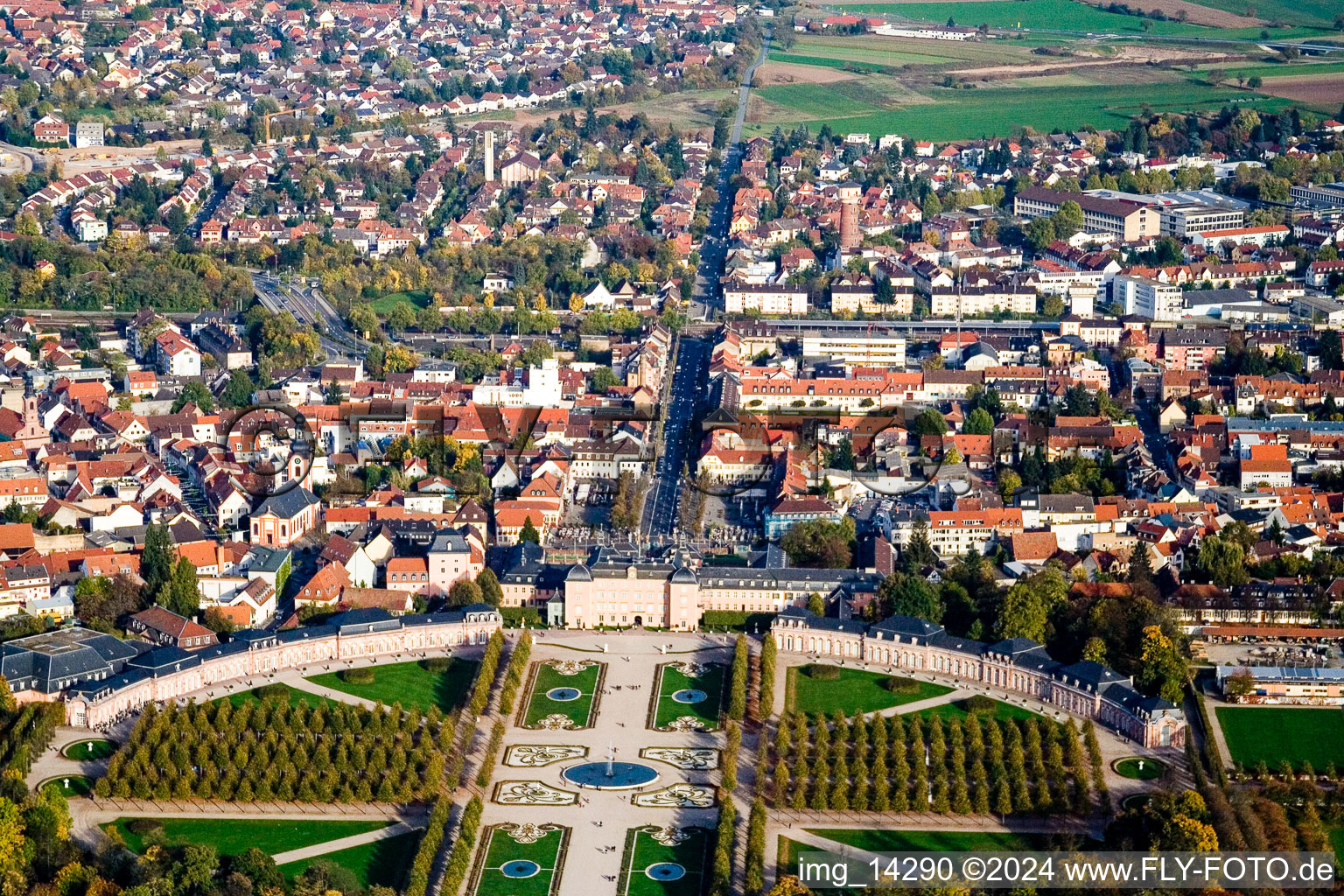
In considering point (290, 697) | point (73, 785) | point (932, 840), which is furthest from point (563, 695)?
point (73, 785)

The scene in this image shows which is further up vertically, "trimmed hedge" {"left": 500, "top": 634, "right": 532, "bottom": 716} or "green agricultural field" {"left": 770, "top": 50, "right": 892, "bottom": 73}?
"trimmed hedge" {"left": 500, "top": 634, "right": 532, "bottom": 716}

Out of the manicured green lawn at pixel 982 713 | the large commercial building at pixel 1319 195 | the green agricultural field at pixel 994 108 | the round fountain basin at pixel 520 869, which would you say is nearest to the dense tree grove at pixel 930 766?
the manicured green lawn at pixel 982 713

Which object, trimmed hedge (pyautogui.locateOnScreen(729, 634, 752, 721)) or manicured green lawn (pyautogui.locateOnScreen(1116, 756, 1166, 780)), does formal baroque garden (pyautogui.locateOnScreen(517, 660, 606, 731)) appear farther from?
manicured green lawn (pyautogui.locateOnScreen(1116, 756, 1166, 780))

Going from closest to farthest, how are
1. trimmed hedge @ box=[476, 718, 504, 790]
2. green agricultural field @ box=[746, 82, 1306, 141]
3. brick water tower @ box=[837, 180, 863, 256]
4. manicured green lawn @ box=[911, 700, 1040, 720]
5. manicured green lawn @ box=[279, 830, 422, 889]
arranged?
1. manicured green lawn @ box=[279, 830, 422, 889]
2. trimmed hedge @ box=[476, 718, 504, 790]
3. manicured green lawn @ box=[911, 700, 1040, 720]
4. brick water tower @ box=[837, 180, 863, 256]
5. green agricultural field @ box=[746, 82, 1306, 141]

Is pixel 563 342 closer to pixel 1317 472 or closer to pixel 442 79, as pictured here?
pixel 1317 472

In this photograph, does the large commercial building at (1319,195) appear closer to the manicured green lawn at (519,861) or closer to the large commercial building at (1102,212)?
the large commercial building at (1102,212)

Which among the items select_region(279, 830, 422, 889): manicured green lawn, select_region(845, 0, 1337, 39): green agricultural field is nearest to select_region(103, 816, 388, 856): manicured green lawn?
select_region(279, 830, 422, 889): manicured green lawn
